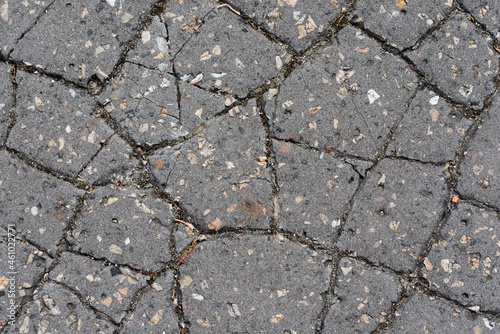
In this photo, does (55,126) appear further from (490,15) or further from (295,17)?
(490,15)

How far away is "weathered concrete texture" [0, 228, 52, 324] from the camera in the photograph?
2041mm

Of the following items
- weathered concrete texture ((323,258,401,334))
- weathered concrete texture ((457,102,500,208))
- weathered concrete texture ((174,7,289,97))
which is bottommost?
weathered concrete texture ((323,258,401,334))

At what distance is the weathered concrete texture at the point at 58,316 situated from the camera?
2.03 metres

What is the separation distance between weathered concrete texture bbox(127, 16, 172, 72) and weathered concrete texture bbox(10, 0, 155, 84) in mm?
59

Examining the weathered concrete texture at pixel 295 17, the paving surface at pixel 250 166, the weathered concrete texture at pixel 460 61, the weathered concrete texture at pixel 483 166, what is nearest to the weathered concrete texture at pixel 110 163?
the paving surface at pixel 250 166

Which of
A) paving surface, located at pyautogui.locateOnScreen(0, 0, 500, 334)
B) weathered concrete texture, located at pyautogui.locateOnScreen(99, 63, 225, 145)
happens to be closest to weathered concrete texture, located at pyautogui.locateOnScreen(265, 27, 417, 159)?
paving surface, located at pyautogui.locateOnScreen(0, 0, 500, 334)

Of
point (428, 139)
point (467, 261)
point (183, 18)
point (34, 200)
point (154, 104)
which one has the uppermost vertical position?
point (183, 18)

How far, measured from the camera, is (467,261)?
2.06 m

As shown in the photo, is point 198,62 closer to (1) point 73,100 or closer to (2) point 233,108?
(2) point 233,108

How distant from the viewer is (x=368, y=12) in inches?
82.5

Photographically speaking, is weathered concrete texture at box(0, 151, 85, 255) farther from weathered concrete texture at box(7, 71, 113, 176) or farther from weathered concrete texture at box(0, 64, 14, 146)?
weathered concrete texture at box(0, 64, 14, 146)

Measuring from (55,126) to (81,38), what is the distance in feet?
1.57

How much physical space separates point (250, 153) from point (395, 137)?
76 centimetres

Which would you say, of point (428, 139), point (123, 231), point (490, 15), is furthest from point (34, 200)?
point (490, 15)
